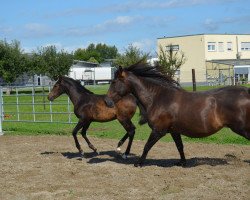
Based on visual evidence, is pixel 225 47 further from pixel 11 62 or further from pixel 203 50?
pixel 11 62

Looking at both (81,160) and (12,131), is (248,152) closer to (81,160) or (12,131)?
(81,160)

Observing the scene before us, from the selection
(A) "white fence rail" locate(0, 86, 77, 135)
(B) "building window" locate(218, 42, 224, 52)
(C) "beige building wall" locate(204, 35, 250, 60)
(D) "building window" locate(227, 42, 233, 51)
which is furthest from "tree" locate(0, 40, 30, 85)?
(D) "building window" locate(227, 42, 233, 51)

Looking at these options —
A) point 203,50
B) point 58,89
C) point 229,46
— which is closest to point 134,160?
point 58,89

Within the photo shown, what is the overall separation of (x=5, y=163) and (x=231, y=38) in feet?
228

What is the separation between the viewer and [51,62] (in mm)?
50219

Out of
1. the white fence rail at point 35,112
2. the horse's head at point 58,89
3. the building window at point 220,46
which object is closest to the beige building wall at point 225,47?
the building window at point 220,46

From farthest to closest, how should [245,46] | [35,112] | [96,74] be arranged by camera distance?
1. [245,46]
2. [96,74]
3. [35,112]

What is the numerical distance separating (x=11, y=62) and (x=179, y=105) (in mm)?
41514

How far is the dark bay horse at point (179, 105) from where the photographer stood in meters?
7.57

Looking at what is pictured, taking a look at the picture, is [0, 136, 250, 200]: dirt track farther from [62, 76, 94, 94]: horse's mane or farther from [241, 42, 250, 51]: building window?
[241, 42, 250, 51]: building window

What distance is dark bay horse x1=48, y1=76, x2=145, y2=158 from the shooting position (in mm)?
9836

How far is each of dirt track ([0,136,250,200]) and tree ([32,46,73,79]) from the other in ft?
128

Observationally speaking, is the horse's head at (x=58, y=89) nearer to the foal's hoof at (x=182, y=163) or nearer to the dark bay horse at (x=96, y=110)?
the dark bay horse at (x=96, y=110)

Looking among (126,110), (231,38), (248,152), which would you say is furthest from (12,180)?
(231,38)
